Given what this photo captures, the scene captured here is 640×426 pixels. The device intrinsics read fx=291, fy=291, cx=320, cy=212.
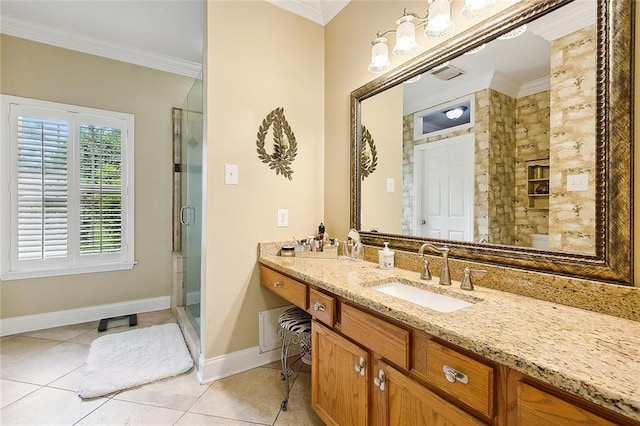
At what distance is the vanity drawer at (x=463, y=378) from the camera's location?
0.75 m

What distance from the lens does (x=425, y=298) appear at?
1.32 m

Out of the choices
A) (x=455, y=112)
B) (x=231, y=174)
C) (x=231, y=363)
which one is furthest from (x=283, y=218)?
(x=455, y=112)

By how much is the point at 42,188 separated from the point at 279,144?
7.62 feet

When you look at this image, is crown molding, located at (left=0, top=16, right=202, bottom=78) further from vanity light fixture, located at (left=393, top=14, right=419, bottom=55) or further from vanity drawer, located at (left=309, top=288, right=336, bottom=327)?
vanity drawer, located at (left=309, top=288, right=336, bottom=327)

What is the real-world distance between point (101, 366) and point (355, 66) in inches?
109

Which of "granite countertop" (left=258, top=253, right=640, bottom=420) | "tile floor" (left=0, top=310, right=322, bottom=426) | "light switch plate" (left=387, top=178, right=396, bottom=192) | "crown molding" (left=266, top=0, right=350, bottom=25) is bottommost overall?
"tile floor" (left=0, top=310, right=322, bottom=426)

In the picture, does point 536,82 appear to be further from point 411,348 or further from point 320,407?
point 320,407

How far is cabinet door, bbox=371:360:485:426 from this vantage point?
33.4 inches

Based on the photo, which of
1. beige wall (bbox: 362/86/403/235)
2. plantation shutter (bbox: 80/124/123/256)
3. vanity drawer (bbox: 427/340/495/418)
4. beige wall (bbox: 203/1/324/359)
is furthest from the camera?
plantation shutter (bbox: 80/124/123/256)

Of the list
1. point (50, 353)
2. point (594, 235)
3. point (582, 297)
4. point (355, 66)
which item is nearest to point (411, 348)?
point (582, 297)

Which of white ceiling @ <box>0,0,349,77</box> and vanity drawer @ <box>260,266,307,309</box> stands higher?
white ceiling @ <box>0,0,349,77</box>

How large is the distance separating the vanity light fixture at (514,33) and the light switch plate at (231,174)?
1606 mm

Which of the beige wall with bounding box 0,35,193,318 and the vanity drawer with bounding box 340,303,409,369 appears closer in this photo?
the vanity drawer with bounding box 340,303,409,369

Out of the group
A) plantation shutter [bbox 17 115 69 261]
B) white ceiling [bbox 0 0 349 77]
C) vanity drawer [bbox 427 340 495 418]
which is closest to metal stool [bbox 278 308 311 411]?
vanity drawer [bbox 427 340 495 418]
